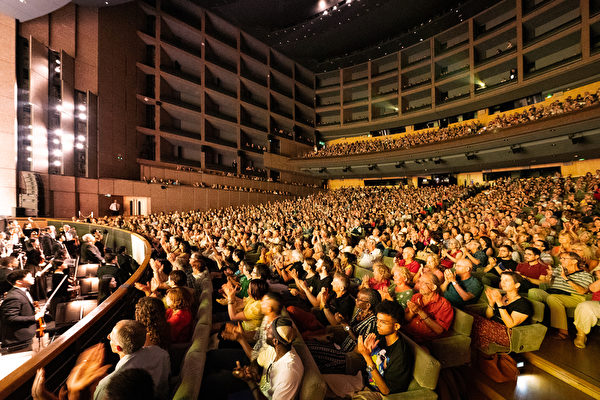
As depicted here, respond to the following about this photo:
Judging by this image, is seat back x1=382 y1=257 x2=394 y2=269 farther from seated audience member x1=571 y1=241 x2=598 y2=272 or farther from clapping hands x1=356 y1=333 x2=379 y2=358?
clapping hands x1=356 y1=333 x2=379 y2=358

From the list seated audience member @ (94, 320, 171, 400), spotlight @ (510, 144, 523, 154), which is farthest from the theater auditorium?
spotlight @ (510, 144, 523, 154)

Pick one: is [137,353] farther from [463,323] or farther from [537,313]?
[537,313]

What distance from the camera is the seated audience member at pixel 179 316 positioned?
2.37 meters

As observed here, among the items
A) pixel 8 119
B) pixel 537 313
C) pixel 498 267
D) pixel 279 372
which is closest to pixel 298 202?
pixel 8 119

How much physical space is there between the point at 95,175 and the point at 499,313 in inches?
678

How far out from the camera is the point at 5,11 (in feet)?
36.1

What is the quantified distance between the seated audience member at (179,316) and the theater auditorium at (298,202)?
0.06ft

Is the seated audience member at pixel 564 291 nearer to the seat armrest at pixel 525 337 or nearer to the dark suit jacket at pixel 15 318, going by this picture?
the seat armrest at pixel 525 337

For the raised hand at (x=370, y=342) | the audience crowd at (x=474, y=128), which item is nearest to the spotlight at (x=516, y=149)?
the audience crowd at (x=474, y=128)

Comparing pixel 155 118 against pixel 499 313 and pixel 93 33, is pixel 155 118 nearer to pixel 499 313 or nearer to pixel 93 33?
pixel 93 33

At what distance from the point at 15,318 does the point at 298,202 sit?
53.9 feet

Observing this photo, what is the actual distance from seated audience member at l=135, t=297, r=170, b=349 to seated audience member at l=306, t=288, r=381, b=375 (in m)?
1.17

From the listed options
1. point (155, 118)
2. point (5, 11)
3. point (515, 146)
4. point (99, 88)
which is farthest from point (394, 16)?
point (5, 11)

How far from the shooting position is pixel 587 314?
106 inches
